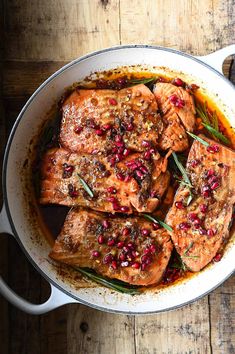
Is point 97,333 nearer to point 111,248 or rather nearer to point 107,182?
point 111,248

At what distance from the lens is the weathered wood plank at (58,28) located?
355 cm

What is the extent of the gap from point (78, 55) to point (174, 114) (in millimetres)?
693

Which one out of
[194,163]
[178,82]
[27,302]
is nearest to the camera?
[27,302]

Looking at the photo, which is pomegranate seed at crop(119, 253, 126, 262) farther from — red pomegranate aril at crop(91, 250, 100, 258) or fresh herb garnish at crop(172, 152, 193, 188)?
fresh herb garnish at crop(172, 152, 193, 188)

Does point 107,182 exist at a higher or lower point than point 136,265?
higher

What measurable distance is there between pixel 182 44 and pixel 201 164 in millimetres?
764

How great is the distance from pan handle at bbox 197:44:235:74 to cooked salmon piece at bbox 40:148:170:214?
1.99 ft

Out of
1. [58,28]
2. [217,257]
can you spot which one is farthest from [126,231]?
[58,28]

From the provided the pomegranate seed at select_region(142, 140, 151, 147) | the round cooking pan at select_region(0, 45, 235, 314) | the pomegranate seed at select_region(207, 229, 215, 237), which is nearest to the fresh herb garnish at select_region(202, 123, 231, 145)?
the round cooking pan at select_region(0, 45, 235, 314)

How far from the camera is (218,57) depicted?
10.9 feet

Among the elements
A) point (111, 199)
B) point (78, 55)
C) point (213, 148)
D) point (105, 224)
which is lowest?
point (105, 224)

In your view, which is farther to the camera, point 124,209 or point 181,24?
point 181,24

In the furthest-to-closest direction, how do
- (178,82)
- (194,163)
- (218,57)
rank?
(178,82)
(194,163)
(218,57)

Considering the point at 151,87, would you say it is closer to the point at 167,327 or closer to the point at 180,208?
the point at 180,208
